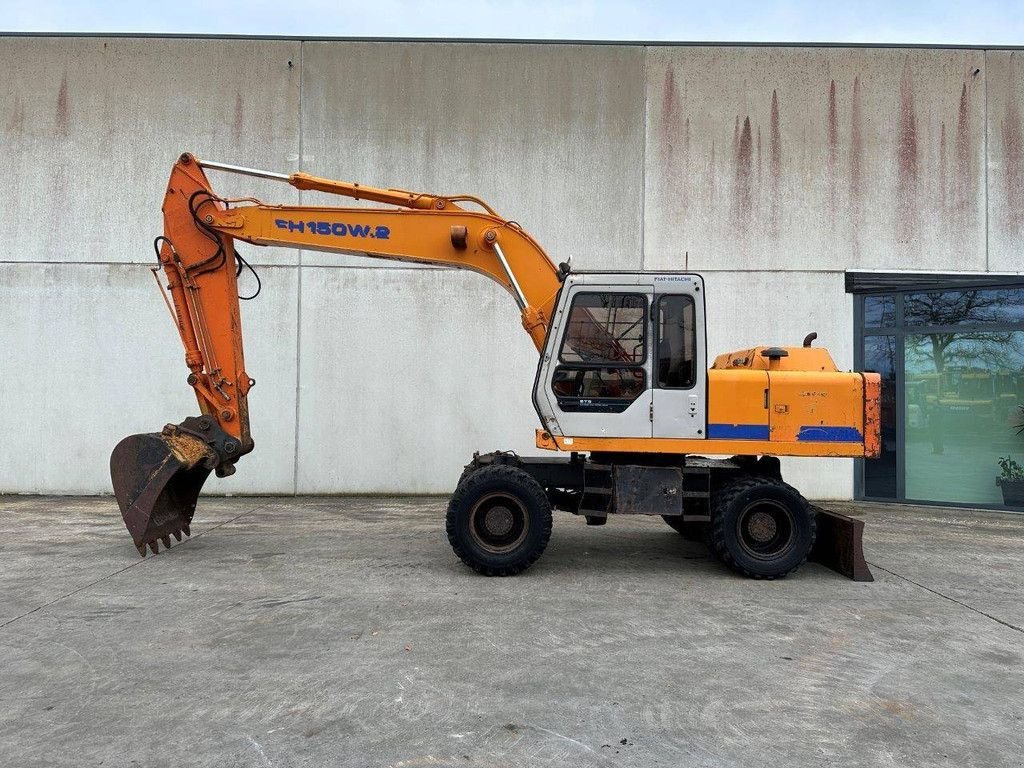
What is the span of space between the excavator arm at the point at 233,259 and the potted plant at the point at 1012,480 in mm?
8261

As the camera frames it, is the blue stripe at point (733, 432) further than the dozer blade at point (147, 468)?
No

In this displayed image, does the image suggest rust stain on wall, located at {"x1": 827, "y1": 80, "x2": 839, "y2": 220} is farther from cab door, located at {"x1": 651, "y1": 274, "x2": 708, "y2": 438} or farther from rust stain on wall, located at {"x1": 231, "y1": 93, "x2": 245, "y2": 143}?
rust stain on wall, located at {"x1": 231, "y1": 93, "x2": 245, "y2": 143}

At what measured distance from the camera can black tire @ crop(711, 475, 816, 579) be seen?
5.69 metres

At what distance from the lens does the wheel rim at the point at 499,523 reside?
5.74m

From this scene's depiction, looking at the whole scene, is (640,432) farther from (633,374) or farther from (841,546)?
(841,546)

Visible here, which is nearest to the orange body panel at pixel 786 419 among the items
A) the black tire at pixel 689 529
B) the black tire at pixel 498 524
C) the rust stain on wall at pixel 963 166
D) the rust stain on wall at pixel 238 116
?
the black tire at pixel 498 524

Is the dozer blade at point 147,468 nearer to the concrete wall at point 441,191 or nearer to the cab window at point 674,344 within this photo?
the concrete wall at point 441,191

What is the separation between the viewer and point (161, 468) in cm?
601

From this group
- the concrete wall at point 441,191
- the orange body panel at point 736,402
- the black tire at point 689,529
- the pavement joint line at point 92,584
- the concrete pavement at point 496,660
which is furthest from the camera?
the concrete wall at point 441,191

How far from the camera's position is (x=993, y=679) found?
379 centimetres

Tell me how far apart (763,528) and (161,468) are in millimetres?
5338

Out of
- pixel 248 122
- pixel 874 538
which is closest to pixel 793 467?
pixel 874 538

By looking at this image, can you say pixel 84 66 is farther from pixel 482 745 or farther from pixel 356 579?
pixel 482 745

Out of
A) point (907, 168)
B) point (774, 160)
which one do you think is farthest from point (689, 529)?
point (907, 168)
